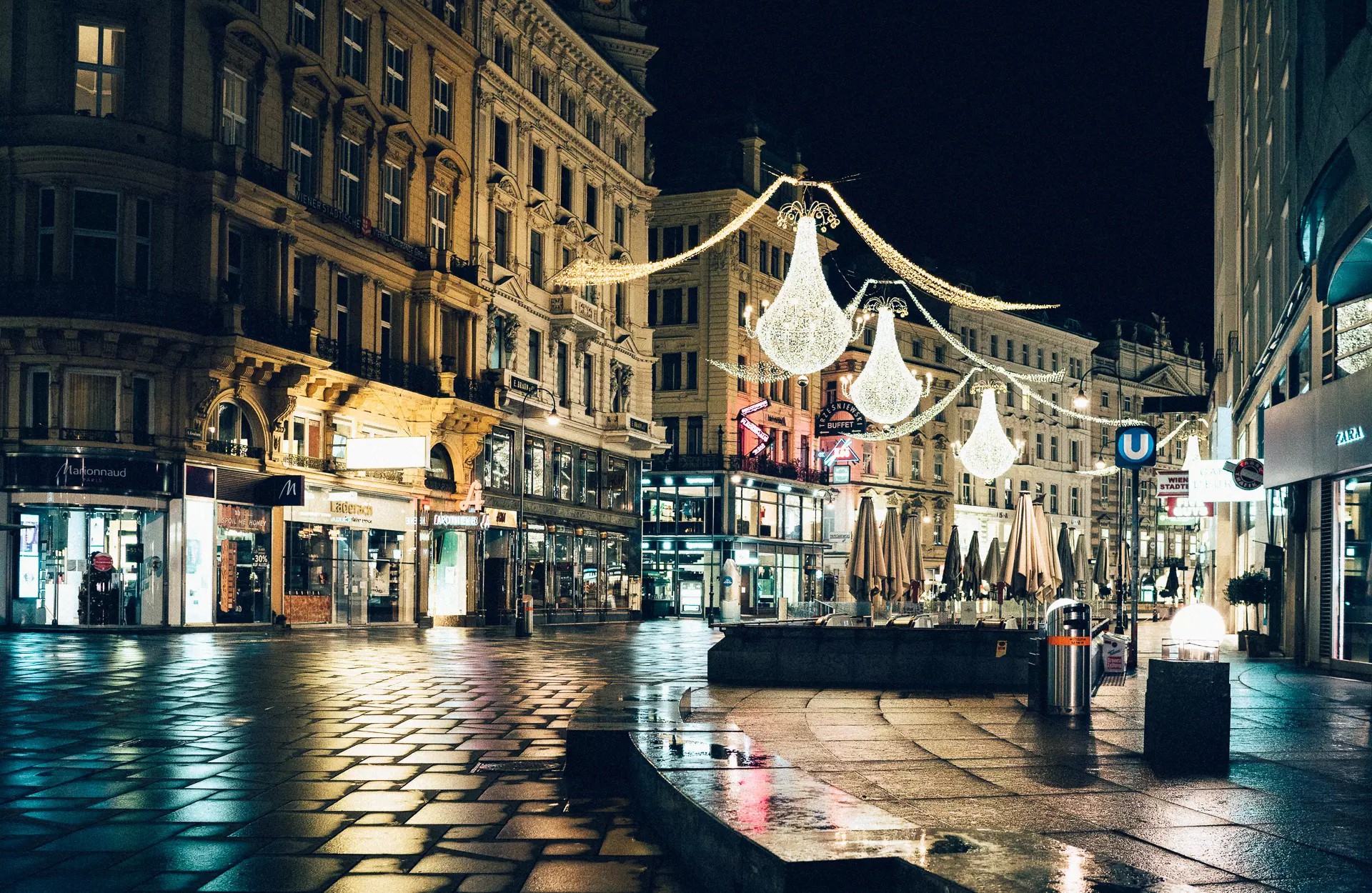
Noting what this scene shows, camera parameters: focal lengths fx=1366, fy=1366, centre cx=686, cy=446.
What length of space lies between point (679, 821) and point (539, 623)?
136ft

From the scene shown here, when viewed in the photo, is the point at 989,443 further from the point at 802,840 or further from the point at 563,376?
the point at 802,840

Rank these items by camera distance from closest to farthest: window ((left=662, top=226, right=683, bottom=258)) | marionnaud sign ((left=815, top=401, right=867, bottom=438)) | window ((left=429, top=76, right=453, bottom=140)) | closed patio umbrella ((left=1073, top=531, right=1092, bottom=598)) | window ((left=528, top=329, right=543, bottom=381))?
closed patio umbrella ((left=1073, top=531, right=1092, bottom=598)) < window ((left=429, top=76, right=453, bottom=140)) < window ((left=528, top=329, right=543, bottom=381)) < marionnaud sign ((left=815, top=401, right=867, bottom=438)) < window ((left=662, top=226, right=683, bottom=258))

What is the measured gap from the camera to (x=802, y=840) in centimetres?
580

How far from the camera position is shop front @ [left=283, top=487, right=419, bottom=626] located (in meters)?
36.9

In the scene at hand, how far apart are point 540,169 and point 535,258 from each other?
3.39 meters

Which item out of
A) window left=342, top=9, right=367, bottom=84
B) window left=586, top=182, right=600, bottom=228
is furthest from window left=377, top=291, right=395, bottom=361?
window left=586, top=182, right=600, bottom=228

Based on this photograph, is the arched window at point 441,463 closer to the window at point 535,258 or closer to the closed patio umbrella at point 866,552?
the window at point 535,258

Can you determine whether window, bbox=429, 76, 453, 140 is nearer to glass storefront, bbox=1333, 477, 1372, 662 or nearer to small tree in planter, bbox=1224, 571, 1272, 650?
small tree in planter, bbox=1224, 571, 1272, 650

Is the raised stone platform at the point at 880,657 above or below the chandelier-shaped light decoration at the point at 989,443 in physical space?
below

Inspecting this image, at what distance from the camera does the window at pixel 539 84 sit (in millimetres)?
49719

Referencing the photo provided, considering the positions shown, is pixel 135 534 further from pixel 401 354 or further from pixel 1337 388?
pixel 1337 388

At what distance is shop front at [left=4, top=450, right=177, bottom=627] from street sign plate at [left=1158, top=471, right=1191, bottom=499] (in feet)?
76.2

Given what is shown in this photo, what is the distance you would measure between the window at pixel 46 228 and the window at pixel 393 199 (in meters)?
11.0

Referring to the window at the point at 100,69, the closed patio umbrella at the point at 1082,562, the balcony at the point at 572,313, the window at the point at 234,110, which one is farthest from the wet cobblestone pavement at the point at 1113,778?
the balcony at the point at 572,313
